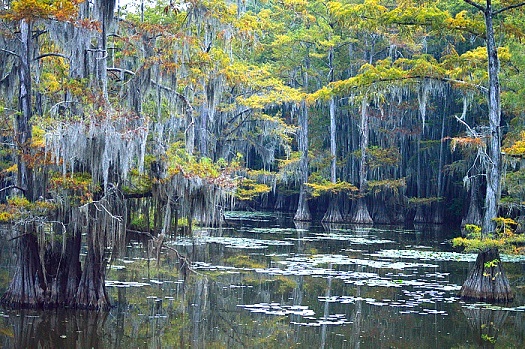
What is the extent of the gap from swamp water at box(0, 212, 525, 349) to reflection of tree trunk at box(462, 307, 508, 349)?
0.01 meters

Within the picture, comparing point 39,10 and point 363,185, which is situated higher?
point 39,10

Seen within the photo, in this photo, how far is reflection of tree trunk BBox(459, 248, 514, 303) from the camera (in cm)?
1183

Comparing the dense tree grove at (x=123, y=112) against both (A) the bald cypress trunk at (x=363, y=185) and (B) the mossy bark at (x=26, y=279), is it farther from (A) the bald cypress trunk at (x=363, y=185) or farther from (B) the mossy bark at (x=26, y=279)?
(A) the bald cypress trunk at (x=363, y=185)

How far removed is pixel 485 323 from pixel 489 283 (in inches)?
71.5

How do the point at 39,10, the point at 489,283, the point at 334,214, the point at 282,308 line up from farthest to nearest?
1. the point at 334,214
2. the point at 489,283
3. the point at 282,308
4. the point at 39,10

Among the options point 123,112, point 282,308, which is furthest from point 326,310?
point 123,112

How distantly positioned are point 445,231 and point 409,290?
16.5 meters

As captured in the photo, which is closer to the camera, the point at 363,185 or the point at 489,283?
the point at 489,283

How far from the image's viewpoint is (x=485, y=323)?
33.6 feet

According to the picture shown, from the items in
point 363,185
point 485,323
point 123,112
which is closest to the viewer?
point 123,112

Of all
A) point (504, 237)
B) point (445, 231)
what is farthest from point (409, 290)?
point (445, 231)

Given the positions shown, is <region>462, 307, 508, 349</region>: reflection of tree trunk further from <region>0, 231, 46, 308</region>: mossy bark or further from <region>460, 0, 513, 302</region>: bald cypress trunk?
<region>0, 231, 46, 308</region>: mossy bark

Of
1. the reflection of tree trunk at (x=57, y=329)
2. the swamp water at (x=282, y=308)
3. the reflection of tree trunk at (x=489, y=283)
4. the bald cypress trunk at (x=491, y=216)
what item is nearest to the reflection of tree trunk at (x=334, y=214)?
the swamp water at (x=282, y=308)

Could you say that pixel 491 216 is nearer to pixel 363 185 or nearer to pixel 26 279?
pixel 26 279
